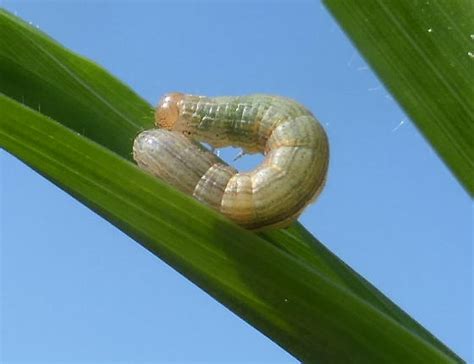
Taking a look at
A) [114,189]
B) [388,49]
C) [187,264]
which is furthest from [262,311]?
[388,49]

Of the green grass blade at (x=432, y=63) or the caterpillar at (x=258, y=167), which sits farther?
the caterpillar at (x=258, y=167)

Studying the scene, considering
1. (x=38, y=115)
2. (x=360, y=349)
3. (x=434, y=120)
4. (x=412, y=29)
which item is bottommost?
(x=360, y=349)

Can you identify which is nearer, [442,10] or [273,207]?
[442,10]

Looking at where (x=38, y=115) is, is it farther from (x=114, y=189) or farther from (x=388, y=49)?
(x=388, y=49)

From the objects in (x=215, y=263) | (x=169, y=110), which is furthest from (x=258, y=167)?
(x=215, y=263)

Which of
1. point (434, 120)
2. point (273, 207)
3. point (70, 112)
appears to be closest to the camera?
point (434, 120)

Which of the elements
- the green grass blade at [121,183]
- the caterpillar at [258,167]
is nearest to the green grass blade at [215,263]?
the green grass blade at [121,183]

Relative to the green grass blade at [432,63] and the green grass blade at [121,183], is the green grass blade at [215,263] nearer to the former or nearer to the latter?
the green grass blade at [121,183]
